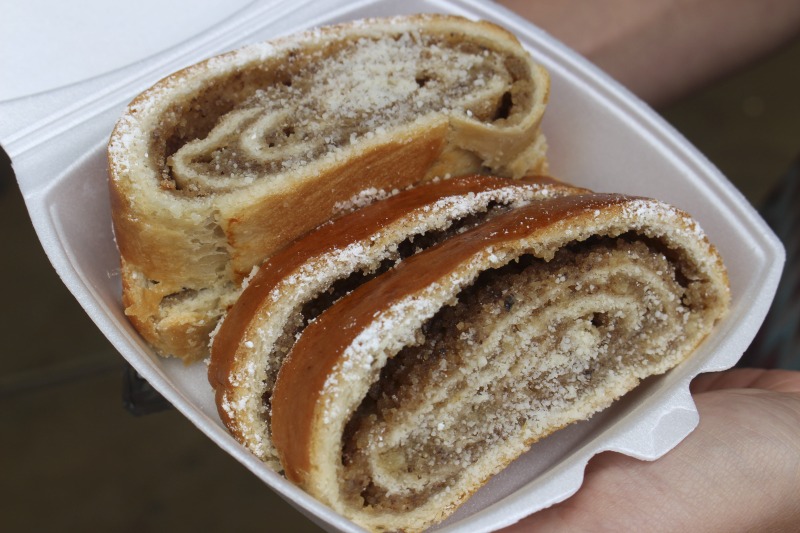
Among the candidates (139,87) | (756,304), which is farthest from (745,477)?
(139,87)

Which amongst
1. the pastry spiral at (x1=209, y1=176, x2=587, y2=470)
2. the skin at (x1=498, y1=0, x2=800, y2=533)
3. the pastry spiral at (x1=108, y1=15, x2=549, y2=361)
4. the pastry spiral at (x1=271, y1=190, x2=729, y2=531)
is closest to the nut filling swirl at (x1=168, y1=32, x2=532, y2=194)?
the pastry spiral at (x1=108, y1=15, x2=549, y2=361)

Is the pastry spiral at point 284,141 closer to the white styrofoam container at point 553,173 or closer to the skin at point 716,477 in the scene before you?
the white styrofoam container at point 553,173

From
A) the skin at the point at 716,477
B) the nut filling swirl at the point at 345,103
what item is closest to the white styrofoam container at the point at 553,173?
the skin at the point at 716,477

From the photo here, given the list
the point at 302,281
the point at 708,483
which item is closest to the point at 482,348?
the point at 302,281

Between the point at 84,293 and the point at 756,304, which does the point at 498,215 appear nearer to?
the point at 756,304

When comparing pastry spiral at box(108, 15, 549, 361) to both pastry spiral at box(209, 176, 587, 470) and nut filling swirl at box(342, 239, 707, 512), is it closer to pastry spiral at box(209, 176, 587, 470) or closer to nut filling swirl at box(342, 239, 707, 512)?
pastry spiral at box(209, 176, 587, 470)

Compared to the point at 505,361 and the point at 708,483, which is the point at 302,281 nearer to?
the point at 505,361
